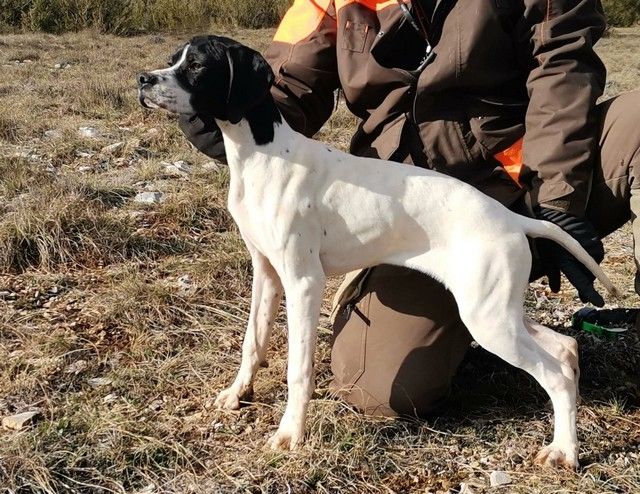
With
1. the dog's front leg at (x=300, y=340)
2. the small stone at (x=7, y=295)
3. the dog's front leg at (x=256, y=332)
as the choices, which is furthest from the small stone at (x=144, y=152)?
the dog's front leg at (x=300, y=340)

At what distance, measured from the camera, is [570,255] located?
9.38 ft

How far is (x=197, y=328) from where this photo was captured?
352cm

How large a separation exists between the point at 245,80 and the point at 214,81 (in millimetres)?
108

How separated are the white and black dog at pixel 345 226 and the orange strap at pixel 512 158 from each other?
0.43 m

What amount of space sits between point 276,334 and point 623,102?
1.87 metres

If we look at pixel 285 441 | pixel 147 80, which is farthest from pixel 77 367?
pixel 147 80

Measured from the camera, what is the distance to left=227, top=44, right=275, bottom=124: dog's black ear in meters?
2.53

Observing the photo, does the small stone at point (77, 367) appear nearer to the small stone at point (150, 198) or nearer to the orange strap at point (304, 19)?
the orange strap at point (304, 19)

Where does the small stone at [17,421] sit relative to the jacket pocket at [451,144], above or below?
below

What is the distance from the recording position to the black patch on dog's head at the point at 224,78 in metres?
2.53

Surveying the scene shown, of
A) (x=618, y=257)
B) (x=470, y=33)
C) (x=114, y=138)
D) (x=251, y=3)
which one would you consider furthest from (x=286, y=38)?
(x=251, y=3)

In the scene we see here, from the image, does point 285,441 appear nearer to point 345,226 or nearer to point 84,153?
point 345,226

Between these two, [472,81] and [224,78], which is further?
[472,81]

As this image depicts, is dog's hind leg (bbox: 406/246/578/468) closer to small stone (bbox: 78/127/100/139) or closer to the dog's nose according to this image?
the dog's nose
